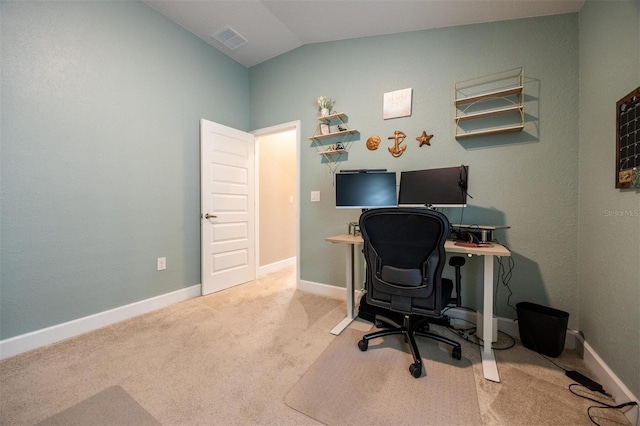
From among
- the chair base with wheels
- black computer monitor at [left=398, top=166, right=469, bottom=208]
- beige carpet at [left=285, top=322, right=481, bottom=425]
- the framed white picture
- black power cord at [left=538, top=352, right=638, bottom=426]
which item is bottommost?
beige carpet at [left=285, top=322, right=481, bottom=425]

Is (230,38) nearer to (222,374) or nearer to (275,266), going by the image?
(275,266)

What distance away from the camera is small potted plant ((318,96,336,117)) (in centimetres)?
262

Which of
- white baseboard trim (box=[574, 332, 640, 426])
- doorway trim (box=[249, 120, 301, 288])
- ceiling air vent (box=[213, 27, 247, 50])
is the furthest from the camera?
doorway trim (box=[249, 120, 301, 288])

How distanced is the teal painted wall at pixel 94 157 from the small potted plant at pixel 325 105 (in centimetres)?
139

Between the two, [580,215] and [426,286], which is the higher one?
[580,215]

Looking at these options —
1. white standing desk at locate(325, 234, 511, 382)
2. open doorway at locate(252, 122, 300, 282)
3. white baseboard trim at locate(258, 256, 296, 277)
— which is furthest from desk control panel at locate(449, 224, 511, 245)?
white baseboard trim at locate(258, 256, 296, 277)

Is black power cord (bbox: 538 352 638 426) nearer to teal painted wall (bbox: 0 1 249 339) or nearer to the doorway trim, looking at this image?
the doorway trim

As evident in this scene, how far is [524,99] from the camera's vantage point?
189 cm

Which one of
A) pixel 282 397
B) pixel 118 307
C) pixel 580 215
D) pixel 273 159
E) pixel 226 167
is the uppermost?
pixel 273 159

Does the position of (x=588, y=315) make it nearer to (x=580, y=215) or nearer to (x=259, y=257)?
(x=580, y=215)

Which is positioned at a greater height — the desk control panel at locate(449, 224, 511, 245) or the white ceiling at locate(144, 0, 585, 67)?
the white ceiling at locate(144, 0, 585, 67)

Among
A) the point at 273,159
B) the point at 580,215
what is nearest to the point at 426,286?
the point at 580,215

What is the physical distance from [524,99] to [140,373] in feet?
11.0

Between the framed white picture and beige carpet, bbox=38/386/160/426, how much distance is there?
109 inches
